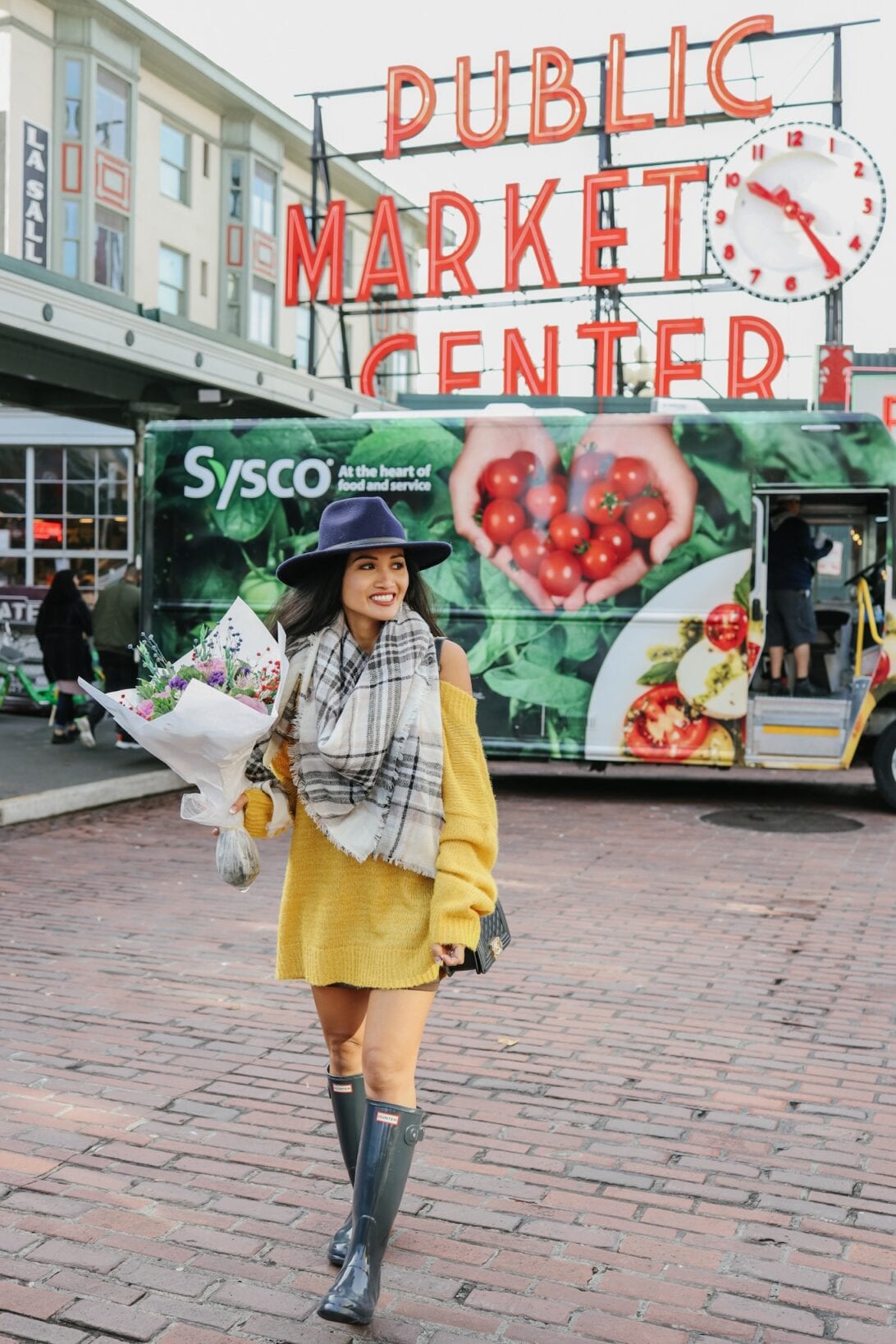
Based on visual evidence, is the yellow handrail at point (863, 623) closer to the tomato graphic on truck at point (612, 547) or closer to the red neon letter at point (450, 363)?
the tomato graphic on truck at point (612, 547)

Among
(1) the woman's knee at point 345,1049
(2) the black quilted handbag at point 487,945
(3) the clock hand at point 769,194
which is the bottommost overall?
(1) the woman's knee at point 345,1049

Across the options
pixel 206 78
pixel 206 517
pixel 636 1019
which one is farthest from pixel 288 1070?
pixel 206 78

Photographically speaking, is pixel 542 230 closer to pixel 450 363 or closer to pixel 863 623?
pixel 450 363

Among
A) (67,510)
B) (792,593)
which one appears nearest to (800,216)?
(792,593)

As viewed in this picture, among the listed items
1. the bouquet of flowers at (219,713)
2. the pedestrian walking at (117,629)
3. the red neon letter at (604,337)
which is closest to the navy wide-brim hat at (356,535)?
the bouquet of flowers at (219,713)

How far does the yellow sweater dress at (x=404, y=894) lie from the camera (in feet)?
10.3

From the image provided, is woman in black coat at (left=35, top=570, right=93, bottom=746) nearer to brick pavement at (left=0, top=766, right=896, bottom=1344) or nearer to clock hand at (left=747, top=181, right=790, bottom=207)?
brick pavement at (left=0, top=766, right=896, bottom=1344)

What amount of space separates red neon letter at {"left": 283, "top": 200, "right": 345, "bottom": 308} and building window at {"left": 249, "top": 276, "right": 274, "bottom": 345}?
5.71 metres

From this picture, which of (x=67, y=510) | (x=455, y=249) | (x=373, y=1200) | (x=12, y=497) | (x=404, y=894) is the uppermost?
(x=455, y=249)

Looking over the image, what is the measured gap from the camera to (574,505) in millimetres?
11516

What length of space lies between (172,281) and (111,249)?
2.67 m

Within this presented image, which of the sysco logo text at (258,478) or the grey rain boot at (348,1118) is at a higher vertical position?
the sysco logo text at (258,478)

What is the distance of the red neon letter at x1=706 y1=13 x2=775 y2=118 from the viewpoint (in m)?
24.4

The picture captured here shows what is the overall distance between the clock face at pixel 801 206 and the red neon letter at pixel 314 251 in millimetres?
8277
